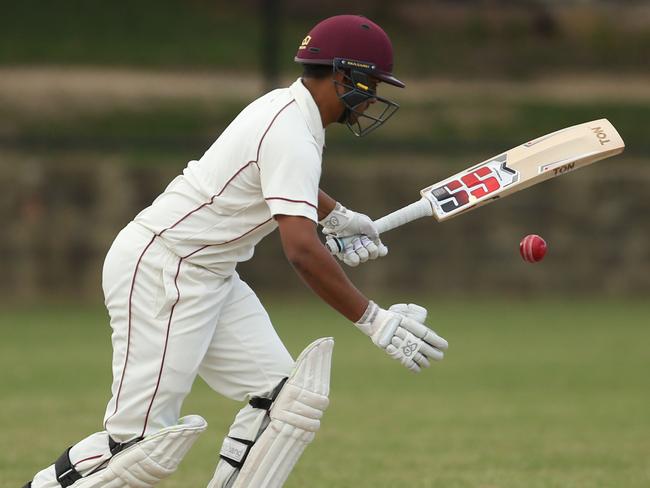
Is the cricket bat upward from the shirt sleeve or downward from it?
upward

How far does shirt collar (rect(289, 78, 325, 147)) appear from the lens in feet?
13.6

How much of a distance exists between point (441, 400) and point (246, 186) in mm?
4356

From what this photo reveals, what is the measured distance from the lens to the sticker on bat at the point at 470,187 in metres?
4.80

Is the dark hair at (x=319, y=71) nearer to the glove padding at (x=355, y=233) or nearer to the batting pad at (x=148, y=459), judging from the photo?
the glove padding at (x=355, y=233)

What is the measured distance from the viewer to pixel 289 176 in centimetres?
398

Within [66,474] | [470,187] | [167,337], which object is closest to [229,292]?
[167,337]

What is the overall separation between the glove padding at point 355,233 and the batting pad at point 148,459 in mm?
861

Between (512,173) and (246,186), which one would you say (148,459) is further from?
(512,173)

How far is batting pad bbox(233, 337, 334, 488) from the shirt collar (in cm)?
66

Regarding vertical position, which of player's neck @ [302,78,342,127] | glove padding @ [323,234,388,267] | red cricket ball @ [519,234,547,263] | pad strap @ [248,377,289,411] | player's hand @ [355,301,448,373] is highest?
player's neck @ [302,78,342,127]

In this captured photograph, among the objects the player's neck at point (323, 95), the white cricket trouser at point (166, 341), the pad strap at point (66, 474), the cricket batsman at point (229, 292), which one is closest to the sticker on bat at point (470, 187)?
the cricket batsman at point (229, 292)

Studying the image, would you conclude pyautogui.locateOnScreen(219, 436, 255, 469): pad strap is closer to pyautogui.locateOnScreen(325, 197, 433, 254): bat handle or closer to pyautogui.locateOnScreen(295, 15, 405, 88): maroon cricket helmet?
pyautogui.locateOnScreen(325, 197, 433, 254): bat handle

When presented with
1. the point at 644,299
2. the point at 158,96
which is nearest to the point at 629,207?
the point at 644,299

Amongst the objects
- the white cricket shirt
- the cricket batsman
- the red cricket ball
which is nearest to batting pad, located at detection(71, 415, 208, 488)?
the cricket batsman
